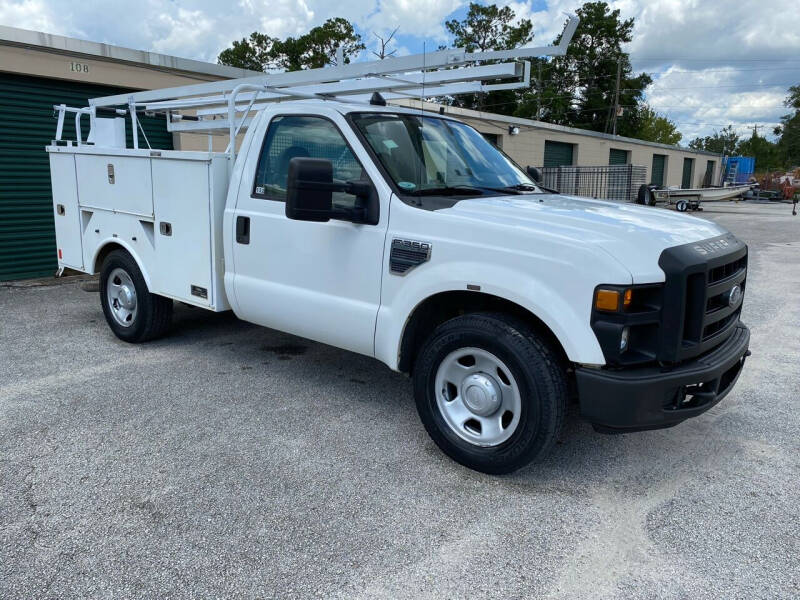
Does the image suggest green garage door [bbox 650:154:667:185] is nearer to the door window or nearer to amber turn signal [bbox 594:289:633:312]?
the door window

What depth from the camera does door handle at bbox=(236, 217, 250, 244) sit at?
15.2ft

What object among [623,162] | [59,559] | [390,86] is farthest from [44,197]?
[623,162]

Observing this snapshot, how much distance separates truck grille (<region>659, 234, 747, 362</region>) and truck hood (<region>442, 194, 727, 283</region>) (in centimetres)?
7

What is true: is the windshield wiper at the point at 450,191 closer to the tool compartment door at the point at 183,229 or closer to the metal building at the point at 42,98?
the tool compartment door at the point at 183,229

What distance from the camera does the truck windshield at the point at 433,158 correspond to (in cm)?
398

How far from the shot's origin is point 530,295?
317 cm

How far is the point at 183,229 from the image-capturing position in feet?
16.7

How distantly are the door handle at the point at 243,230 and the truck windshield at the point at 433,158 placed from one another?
3.80 ft

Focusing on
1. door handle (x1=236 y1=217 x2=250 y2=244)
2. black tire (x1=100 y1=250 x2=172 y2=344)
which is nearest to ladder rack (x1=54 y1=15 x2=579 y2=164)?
door handle (x1=236 y1=217 x2=250 y2=244)

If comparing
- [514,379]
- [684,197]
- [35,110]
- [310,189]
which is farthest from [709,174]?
[310,189]

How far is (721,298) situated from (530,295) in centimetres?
114

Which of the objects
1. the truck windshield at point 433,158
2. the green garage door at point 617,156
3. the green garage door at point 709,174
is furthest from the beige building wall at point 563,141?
the truck windshield at point 433,158

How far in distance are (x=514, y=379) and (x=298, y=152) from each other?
7.47 ft

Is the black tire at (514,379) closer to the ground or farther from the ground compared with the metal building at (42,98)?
closer to the ground
